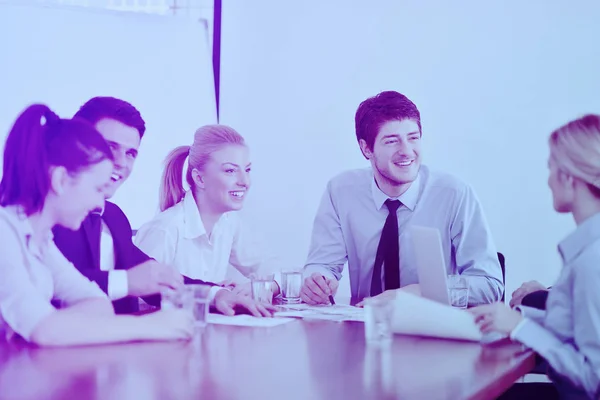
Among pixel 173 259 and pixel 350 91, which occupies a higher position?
pixel 350 91

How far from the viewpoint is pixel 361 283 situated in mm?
2973

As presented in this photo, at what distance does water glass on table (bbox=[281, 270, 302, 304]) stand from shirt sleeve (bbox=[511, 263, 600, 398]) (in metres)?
1.01

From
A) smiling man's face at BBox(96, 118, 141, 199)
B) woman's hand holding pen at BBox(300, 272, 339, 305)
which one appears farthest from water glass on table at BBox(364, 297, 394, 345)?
Answer: smiling man's face at BBox(96, 118, 141, 199)

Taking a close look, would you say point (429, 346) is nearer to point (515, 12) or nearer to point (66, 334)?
point (66, 334)

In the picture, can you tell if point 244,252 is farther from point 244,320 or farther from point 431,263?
point 431,263

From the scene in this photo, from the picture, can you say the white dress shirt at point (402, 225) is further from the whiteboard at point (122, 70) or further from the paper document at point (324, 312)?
the whiteboard at point (122, 70)

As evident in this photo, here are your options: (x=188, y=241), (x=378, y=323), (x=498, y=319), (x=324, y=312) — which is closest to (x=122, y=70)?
(x=188, y=241)

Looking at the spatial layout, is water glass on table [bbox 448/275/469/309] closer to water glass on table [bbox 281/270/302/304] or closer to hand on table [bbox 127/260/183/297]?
water glass on table [bbox 281/270/302/304]

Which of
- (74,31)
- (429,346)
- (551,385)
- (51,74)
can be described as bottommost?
(551,385)

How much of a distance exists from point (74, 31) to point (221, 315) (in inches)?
75.4

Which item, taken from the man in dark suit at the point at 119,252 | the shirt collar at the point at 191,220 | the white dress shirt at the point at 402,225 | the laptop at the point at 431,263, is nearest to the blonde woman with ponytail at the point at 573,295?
the laptop at the point at 431,263

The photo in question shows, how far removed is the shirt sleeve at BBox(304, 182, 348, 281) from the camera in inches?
116

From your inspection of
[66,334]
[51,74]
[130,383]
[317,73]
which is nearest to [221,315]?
[66,334]

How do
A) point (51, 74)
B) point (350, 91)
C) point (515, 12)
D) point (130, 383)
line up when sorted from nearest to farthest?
point (130, 383) < point (51, 74) < point (515, 12) < point (350, 91)
